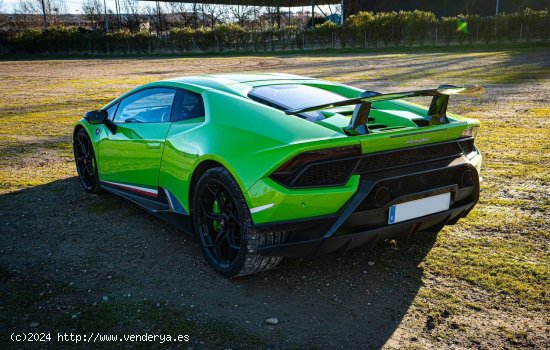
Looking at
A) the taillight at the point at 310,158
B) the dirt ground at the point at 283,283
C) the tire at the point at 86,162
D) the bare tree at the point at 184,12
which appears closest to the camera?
the dirt ground at the point at 283,283

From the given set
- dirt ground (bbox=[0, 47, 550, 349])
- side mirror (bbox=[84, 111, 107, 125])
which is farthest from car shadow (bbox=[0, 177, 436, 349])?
side mirror (bbox=[84, 111, 107, 125])

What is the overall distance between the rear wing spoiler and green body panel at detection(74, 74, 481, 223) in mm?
83

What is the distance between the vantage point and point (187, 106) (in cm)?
410

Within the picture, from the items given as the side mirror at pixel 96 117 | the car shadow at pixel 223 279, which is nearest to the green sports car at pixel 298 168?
the car shadow at pixel 223 279

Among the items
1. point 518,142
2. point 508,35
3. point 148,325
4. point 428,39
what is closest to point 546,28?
point 508,35

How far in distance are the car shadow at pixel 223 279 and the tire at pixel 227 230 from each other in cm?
16

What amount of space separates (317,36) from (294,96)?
115 ft

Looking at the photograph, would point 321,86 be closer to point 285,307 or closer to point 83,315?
point 285,307

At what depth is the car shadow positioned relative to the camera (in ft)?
10.0

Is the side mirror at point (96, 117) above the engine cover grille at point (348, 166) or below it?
above

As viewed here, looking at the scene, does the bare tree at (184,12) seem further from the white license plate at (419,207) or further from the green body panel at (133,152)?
the white license plate at (419,207)

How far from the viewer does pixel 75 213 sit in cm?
512

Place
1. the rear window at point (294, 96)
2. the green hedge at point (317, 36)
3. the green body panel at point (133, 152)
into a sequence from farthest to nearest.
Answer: the green hedge at point (317, 36)
the green body panel at point (133, 152)
the rear window at point (294, 96)

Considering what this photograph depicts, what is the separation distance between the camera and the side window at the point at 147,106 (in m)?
4.39
